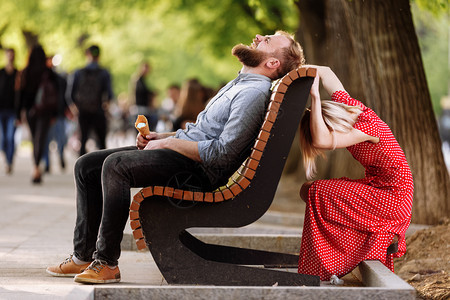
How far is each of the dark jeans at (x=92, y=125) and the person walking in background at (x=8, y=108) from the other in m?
2.07

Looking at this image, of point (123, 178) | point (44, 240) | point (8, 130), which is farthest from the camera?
point (8, 130)

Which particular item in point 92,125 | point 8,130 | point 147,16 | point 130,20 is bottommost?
point 8,130

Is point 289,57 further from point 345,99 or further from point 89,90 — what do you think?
point 89,90

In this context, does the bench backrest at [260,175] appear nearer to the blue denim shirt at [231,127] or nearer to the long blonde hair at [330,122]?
the blue denim shirt at [231,127]

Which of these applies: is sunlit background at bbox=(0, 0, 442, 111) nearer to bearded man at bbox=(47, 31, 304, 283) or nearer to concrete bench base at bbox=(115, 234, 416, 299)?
bearded man at bbox=(47, 31, 304, 283)

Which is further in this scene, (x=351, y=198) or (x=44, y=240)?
(x=44, y=240)

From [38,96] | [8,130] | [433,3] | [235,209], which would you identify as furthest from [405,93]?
[8,130]

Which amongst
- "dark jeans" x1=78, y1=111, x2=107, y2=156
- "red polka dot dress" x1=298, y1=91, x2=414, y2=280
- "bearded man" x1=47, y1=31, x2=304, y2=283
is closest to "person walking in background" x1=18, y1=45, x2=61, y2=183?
"dark jeans" x1=78, y1=111, x2=107, y2=156

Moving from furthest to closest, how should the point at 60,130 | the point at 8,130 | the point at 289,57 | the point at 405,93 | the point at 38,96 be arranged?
the point at 60,130, the point at 8,130, the point at 38,96, the point at 405,93, the point at 289,57

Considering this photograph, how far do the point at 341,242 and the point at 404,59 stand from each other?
301 centimetres

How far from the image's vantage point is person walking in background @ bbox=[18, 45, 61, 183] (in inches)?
561

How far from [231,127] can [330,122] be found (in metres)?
0.63

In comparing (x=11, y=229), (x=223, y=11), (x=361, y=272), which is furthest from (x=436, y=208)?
(x=223, y=11)

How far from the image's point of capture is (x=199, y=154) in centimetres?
526
